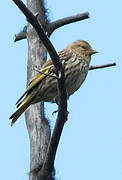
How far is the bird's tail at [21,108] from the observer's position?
5.37 meters

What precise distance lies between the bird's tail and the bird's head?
1158mm

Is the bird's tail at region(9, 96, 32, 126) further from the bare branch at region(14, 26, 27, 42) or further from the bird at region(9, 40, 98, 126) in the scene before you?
the bare branch at region(14, 26, 27, 42)

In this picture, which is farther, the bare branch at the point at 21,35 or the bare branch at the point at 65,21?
the bare branch at the point at 21,35

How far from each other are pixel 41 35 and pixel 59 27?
2.26 meters

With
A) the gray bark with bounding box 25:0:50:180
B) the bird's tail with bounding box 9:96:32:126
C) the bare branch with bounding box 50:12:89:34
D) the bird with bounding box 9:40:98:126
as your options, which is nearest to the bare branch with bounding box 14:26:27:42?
the gray bark with bounding box 25:0:50:180

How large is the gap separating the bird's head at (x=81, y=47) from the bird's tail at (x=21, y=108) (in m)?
1.16

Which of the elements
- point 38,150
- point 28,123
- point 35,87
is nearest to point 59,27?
point 35,87

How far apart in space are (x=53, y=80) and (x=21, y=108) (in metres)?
0.60

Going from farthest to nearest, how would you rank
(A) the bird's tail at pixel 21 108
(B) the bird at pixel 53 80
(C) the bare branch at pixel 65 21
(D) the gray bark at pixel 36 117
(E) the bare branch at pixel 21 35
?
(E) the bare branch at pixel 21 35
(C) the bare branch at pixel 65 21
(B) the bird at pixel 53 80
(A) the bird's tail at pixel 21 108
(D) the gray bark at pixel 36 117

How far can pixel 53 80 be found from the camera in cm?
581

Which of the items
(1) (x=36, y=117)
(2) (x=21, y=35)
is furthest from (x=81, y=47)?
(1) (x=36, y=117)

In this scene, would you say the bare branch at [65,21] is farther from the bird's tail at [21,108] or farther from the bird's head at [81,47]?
the bird's tail at [21,108]

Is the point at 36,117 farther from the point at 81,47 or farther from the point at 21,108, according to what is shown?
the point at 81,47

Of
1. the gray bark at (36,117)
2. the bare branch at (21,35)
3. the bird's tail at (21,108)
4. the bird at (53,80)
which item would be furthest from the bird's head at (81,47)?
the bird's tail at (21,108)
